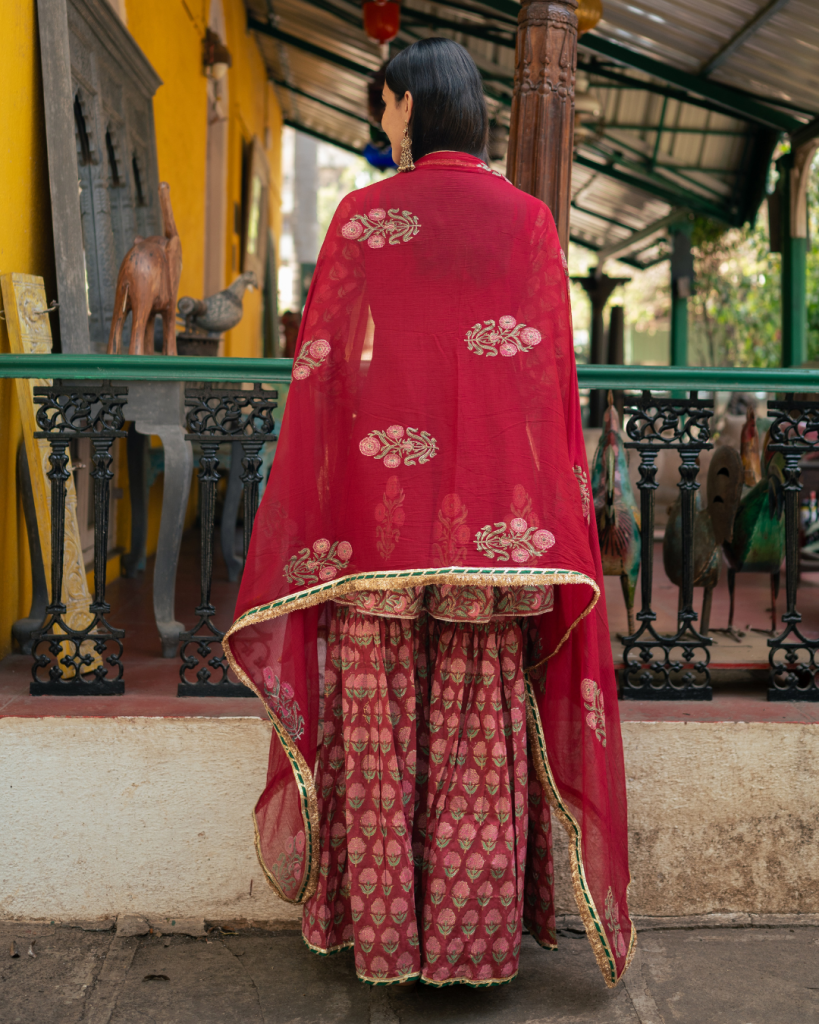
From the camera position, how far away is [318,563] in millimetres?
1764

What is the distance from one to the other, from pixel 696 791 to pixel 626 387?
3.28ft

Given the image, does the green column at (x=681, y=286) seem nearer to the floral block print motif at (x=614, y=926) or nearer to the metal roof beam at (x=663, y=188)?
the metal roof beam at (x=663, y=188)

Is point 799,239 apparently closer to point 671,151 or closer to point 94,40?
point 671,151

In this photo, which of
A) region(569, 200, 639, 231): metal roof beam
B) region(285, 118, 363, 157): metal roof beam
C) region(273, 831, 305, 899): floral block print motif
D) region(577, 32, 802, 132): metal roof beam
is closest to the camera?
region(273, 831, 305, 899): floral block print motif

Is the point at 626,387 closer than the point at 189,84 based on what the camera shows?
Yes

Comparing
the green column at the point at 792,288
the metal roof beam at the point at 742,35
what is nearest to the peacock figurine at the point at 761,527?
the metal roof beam at the point at 742,35

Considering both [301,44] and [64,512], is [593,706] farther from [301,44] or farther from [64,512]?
[301,44]

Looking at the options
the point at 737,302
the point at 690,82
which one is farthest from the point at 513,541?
the point at 737,302

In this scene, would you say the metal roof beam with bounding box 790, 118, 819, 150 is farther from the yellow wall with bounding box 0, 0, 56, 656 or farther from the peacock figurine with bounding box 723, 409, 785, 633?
the yellow wall with bounding box 0, 0, 56, 656

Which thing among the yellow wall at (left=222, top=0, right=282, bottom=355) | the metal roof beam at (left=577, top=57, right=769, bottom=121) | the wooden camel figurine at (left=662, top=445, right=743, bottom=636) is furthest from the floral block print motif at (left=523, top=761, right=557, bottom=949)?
the metal roof beam at (left=577, top=57, right=769, bottom=121)

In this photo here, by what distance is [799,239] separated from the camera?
758cm

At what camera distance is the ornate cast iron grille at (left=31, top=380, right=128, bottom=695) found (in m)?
2.30

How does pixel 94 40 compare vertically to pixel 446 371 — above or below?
above

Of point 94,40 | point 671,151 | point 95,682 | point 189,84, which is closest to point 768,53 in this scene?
point 671,151
